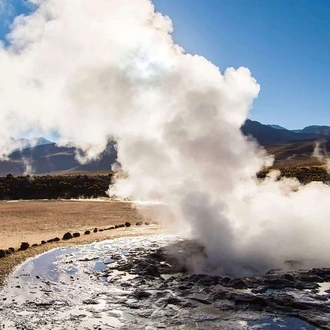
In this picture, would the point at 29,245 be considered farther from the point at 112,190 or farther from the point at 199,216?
the point at 112,190

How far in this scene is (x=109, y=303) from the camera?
1280 centimetres

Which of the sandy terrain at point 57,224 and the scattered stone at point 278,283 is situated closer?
the scattered stone at point 278,283

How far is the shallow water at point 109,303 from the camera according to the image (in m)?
11.2

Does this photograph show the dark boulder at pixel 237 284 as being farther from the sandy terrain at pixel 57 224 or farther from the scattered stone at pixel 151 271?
the sandy terrain at pixel 57 224

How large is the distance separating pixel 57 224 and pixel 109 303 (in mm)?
20984

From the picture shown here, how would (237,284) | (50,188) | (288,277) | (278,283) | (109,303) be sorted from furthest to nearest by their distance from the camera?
1. (50,188)
2. (288,277)
3. (278,283)
4. (237,284)
5. (109,303)

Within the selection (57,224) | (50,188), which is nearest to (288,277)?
(57,224)

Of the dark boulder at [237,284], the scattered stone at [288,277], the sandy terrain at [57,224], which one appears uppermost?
the sandy terrain at [57,224]

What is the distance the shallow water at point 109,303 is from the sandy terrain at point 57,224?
2.05 m

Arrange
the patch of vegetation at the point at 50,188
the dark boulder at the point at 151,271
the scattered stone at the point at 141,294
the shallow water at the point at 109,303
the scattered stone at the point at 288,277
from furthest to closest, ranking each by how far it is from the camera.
Answer: the patch of vegetation at the point at 50,188, the dark boulder at the point at 151,271, the scattered stone at the point at 288,277, the scattered stone at the point at 141,294, the shallow water at the point at 109,303

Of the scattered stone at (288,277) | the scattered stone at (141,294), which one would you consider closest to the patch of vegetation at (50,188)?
the scattered stone at (141,294)

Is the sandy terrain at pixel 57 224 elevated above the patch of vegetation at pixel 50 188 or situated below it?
below

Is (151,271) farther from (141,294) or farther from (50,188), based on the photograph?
(50,188)

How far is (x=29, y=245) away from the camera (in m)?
22.5
